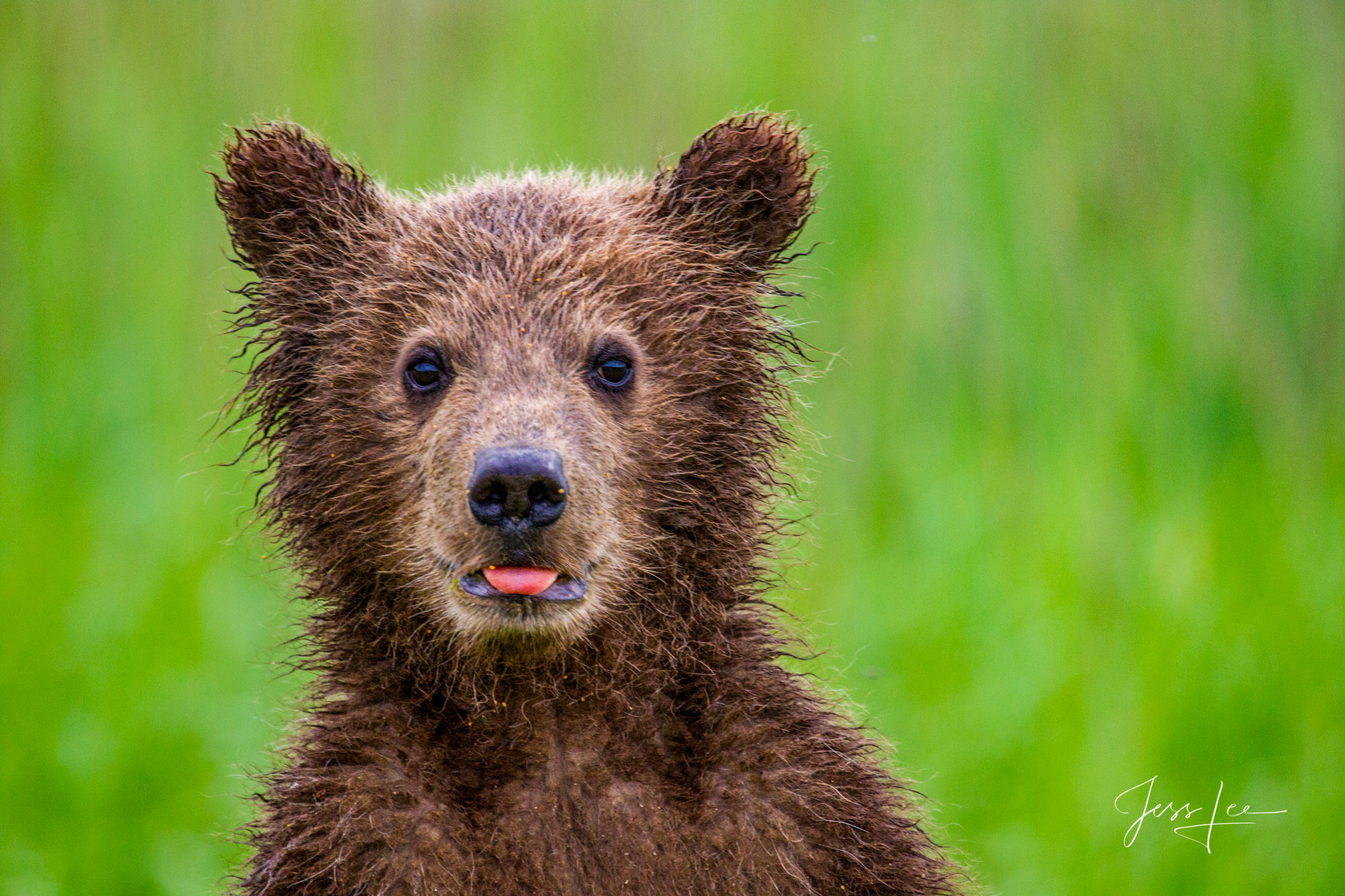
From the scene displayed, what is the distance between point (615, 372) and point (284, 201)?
124 centimetres

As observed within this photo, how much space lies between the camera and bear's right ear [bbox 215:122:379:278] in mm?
4594

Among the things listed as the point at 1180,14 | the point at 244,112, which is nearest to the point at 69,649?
the point at 244,112

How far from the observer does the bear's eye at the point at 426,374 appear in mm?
4293

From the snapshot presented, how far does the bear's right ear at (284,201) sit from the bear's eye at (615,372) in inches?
38.8

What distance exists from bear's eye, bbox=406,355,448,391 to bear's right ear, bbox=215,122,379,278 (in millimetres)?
568

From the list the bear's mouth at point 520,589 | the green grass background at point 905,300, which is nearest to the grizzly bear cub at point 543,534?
the bear's mouth at point 520,589

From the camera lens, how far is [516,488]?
3.69 metres

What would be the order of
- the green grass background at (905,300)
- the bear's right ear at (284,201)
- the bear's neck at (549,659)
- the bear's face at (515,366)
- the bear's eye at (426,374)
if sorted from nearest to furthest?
the bear's face at (515,366) → the bear's neck at (549,659) → the bear's eye at (426,374) → the bear's right ear at (284,201) → the green grass background at (905,300)
